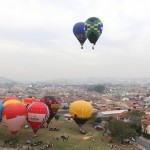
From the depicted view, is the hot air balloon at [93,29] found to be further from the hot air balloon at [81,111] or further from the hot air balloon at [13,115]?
the hot air balloon at [13,115]

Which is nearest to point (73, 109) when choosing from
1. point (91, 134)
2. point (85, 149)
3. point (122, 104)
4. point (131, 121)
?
point (91, 134)

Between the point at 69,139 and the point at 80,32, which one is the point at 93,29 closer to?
the point at 80,32

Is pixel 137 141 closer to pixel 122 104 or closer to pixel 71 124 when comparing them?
pixel 71 124

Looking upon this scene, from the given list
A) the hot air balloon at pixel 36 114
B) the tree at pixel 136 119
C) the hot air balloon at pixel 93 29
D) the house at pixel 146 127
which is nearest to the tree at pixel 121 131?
the house at pixel 146 127

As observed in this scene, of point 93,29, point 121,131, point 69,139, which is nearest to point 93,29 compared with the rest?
point 93,29

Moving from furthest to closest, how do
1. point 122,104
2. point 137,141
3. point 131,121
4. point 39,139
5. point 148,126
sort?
1. point 122,104
2. point 131,121
3. point 148,126
4. point 137,141
5. point 39,139

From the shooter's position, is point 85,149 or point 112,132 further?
point 112,132

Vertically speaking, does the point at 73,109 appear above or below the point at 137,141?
above

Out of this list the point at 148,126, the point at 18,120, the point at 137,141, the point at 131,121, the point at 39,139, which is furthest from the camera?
the point at 131,121
